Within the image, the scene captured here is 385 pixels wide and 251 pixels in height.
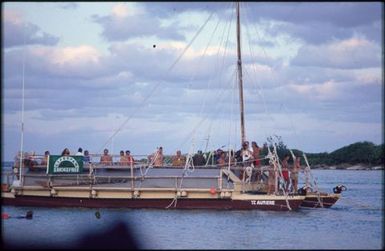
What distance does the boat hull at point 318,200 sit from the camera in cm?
4041

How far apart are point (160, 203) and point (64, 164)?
5322 mm

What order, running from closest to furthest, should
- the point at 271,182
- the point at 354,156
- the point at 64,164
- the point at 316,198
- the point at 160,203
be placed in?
the point at 160,203, the point at 271,182, the point at 64,164, the point at 316,198, the point at 354,156

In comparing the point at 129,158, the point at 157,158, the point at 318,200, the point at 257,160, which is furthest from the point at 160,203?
the point at 318,200

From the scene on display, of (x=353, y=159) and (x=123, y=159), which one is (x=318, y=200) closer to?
(x=123, y=159)

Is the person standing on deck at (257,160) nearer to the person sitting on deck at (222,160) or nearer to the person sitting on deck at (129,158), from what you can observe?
the person sitting on deck at (222,160)

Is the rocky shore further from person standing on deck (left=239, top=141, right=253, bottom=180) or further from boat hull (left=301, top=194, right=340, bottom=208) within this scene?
person standing on deck (left=239, top=141, right=253, bottom=180)

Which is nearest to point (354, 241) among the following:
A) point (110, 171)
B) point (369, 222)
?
point (369, 222)

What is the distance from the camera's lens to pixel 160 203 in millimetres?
37062

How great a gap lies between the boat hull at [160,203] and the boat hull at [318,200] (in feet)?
10.7

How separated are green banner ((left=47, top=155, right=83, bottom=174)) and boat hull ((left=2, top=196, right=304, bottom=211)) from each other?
4.76 ft

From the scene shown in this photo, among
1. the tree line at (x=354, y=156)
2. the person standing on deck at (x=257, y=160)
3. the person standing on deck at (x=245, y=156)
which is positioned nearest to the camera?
the person standing on deck at (x=245, y=156)

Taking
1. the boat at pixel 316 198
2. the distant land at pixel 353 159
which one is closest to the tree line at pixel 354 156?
the distant land at pixel 353 159

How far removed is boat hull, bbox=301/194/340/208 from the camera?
1591 inches

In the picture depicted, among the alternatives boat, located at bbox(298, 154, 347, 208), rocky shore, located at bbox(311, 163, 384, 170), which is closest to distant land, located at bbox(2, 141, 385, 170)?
rocky shore, located at bbox(311, 163, 384, 170)
